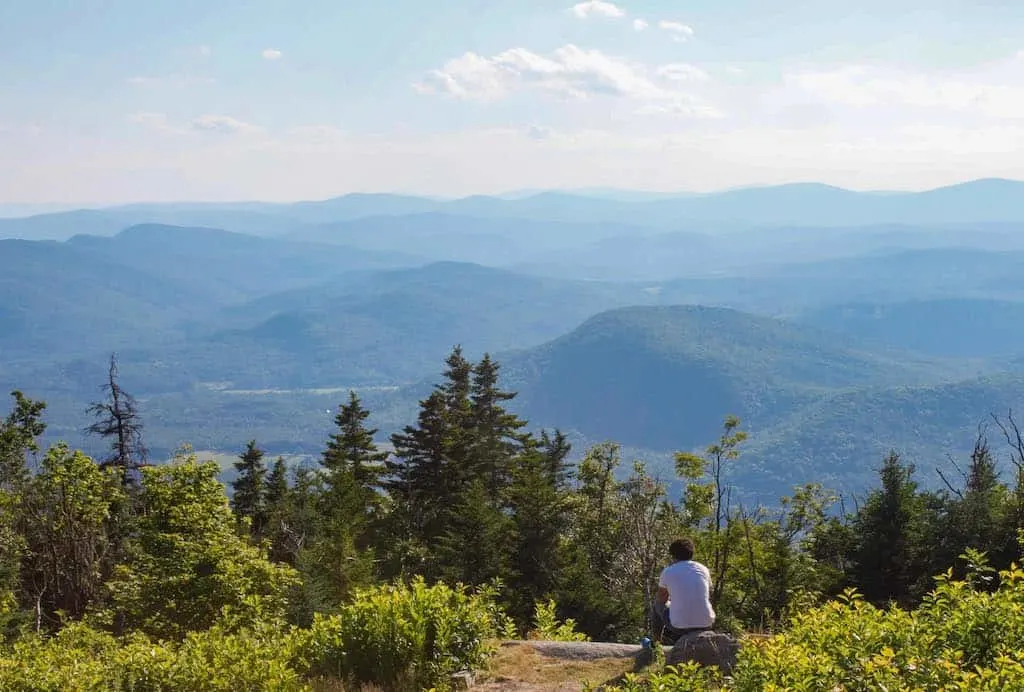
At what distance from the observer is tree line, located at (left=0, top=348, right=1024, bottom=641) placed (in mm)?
17703

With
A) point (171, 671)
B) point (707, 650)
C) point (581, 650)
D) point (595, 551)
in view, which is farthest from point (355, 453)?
point (707, 650)

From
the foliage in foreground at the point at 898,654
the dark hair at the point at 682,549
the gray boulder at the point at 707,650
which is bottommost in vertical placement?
the gray boulder at the point at 707,650

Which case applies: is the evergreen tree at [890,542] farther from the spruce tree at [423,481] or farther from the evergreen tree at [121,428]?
the evergreen tree at [121,428]

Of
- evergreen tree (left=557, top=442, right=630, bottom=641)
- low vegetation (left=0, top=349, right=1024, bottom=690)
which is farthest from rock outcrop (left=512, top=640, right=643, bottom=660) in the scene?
evergreen tree (left=557, top=442, right=630, bottom=641)

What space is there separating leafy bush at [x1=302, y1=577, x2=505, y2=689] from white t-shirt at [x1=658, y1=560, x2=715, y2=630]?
2563 millimetres

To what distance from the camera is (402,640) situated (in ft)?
31.4

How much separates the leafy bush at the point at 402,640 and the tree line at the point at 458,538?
8.81 feet

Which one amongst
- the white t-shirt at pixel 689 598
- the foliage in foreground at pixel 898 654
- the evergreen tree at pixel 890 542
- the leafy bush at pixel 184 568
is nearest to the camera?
the foliage in foreground at pixel 898 654

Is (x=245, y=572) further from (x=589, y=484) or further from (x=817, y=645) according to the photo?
(x=589, y=484)

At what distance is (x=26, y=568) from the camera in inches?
993

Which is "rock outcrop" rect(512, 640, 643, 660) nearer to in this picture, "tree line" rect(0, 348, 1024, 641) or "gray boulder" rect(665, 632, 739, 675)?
"tree line" rect(0, 348, 1024, 641)

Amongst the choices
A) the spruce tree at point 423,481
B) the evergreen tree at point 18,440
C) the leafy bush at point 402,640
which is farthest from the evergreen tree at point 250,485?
the leafy bush at point 402,640

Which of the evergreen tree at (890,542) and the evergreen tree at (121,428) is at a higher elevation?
the evergreen tree at (121,428)

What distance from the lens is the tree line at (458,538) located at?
1770cm
